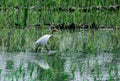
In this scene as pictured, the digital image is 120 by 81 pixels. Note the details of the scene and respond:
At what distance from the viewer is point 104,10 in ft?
54.0

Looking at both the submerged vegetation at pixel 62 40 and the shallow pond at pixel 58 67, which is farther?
the submerged vegetation at pixel 62 40

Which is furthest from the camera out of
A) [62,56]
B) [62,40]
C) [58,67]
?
[62,40]

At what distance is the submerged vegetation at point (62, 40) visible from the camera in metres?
8.58

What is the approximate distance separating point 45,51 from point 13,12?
4.74 metres

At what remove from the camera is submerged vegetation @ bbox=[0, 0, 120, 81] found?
338 inches

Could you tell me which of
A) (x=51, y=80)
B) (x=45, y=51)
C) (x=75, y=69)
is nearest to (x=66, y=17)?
(x=45, y=51)

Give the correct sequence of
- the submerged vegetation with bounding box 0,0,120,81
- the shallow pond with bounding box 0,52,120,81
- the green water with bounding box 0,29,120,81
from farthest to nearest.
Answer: the submerged vegetation with bounding box 0,0,120,81, the green water with bounding box 0,29,120,81, the shallow pond with bounding box 0,52,120,81

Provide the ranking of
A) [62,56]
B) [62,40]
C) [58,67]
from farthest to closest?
[62,40] → [62,56] → [58,67]

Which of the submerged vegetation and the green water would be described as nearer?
the green water

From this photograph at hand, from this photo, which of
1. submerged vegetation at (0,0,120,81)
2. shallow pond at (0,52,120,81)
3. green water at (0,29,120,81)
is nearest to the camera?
shallow pond at (0,52,120,81)

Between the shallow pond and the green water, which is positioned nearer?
the shallow pond

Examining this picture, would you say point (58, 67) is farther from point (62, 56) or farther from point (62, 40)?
point (62, 40)

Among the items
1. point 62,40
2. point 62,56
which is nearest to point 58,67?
point 62,56

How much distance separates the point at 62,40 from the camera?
12.0m
